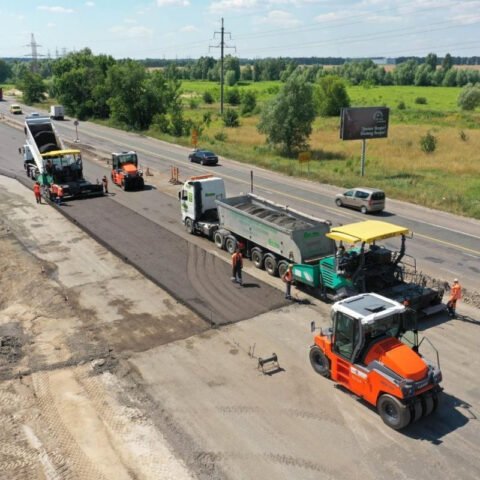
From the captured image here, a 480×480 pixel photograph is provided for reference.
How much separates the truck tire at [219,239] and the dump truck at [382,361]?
10.8m

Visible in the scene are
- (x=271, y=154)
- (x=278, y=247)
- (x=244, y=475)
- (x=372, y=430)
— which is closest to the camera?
(x=244, y=475)

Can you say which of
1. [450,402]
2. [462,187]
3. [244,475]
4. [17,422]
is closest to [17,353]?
[17,422]

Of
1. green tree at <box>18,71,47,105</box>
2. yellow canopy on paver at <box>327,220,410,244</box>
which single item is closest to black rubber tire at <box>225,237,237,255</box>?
yellow canopy on paver at <box>327,220,410,244</box>

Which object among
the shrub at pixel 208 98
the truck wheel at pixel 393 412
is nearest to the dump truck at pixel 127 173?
the truck wheel at pixel 393 412

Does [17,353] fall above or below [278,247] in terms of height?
below

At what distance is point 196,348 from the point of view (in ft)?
50.5

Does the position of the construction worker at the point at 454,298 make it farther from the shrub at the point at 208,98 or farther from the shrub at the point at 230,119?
the shrub at the point at 208,98

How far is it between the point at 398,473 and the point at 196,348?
22.1 ft

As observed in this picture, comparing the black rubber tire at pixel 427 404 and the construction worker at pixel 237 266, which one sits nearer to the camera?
the black rubber tire at pixel 427 404

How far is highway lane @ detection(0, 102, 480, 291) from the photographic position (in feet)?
75.8

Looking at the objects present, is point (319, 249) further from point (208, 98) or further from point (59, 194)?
point (208, 98)

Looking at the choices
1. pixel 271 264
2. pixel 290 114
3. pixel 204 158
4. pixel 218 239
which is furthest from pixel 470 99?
pixel 271 264

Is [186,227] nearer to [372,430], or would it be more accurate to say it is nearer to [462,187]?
[372,430]

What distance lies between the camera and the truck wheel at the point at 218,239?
2362 centimetres
